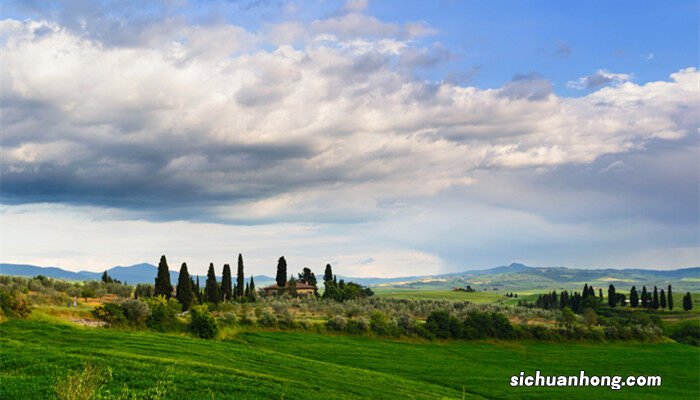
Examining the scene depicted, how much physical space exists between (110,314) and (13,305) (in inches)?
443

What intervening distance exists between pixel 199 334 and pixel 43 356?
30392 millimetres

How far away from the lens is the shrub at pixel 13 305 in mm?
54312

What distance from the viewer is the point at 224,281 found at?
116500 mm

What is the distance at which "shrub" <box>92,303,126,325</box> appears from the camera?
6406cm

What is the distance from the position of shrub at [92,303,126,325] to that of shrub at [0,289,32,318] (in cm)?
881

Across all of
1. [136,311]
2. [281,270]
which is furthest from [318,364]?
[281,270]

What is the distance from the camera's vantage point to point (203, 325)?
209 ft

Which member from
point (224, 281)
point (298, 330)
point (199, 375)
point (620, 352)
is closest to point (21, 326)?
point (199, 375)

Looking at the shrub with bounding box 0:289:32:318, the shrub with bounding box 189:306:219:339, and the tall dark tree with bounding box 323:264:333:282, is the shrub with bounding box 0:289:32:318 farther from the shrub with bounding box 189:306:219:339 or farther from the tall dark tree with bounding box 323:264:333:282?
the tall dark tree with bounding box 323:264:333:282

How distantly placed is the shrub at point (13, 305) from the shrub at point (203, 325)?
16218 millimetres

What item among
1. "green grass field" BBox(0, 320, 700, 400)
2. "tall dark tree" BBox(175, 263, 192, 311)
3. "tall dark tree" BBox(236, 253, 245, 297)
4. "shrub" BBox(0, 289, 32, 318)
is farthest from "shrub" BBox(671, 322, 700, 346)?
"shrub" BBox(0, 289, 32, 318)

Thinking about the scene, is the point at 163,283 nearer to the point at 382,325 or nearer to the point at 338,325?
the point at 338,325

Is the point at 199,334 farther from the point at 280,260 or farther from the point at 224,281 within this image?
the point at 280,260

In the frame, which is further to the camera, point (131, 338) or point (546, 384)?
point (546, 384)
